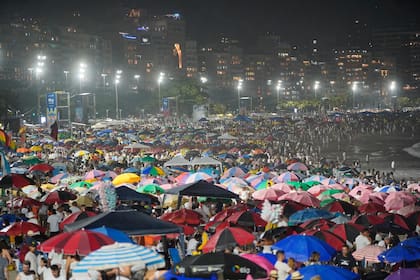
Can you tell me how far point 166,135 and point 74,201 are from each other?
→ 37.6m

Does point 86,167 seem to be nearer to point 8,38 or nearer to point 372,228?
point 372,228

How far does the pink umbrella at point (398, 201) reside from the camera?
1808 cm

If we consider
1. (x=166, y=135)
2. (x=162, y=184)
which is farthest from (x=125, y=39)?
(x=162, y=184)

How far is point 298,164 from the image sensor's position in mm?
30359

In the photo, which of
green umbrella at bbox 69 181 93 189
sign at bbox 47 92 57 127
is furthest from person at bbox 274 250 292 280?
sign at bbox 47 92 57 127

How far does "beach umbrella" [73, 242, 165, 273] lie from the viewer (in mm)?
8023

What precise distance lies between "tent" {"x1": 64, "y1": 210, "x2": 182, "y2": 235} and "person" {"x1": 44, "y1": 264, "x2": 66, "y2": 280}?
709mm

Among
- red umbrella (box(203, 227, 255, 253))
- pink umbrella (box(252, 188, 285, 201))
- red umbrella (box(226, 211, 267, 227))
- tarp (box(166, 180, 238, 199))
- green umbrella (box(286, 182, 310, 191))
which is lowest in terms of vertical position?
green umbrella (box(286, 182, 310, 191))

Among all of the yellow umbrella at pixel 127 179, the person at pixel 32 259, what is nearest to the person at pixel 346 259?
the person at pixel 32 259

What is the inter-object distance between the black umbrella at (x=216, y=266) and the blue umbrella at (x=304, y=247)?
7.21 ft

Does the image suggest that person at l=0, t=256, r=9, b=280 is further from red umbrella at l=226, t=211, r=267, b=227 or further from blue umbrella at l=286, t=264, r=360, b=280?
blue umbrella at l=286, t=264, r=360, b=280

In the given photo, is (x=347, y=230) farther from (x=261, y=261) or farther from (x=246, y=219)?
(x=261, y=261)

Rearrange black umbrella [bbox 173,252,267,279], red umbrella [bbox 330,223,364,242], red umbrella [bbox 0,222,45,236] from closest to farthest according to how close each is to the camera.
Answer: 1. black umbrella [bbox 173,252,267,279]
2. red umbrella [bbox 330,223,364,242]
3. red umbrella [bbox 0,222,45,236]

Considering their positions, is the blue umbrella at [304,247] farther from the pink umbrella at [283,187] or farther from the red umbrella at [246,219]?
the pink umbrella at [283,187]
